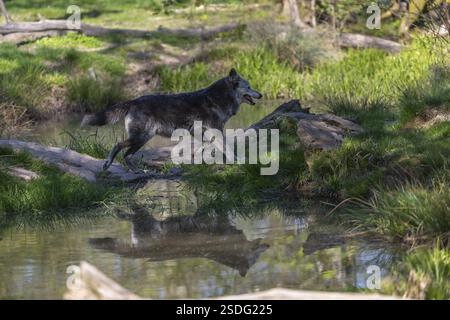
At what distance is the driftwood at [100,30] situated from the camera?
25.0 meters

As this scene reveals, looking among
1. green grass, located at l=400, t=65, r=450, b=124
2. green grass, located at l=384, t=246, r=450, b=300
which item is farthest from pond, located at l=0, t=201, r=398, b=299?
green grass, located at l=400, t=65, r=450, b=124

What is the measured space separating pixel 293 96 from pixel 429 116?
9.93 metres

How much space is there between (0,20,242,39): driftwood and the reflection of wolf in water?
1463 centimetres

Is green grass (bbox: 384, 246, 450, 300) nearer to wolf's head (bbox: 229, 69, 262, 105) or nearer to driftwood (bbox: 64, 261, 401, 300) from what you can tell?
driftwood (bbox: 64, 261, 401, 300)

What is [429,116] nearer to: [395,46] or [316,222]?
[316,222]

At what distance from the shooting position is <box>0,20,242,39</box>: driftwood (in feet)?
82.1

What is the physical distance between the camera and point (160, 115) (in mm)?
13750

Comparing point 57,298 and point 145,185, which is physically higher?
point 57,298

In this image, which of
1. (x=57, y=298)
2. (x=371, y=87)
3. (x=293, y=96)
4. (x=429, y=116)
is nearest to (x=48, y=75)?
(x=293, y=96)

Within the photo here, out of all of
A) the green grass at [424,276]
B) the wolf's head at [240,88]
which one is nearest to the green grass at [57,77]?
the wolf's head at [240,88]

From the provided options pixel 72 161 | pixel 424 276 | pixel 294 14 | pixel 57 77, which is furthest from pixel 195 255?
pixel 294 14

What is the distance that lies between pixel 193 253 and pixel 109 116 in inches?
172

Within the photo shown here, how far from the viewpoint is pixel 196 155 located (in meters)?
14.1

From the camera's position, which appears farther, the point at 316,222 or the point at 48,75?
the point at 48,75
